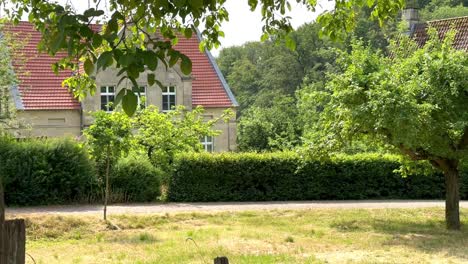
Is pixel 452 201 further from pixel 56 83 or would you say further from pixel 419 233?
pixel 56 83

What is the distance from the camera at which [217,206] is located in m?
22.6

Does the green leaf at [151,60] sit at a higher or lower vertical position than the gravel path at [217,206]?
higher

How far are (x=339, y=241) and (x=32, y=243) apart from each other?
22.5ft

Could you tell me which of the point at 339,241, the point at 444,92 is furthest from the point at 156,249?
the point at 444,92

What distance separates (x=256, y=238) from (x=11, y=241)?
1133 centimetres

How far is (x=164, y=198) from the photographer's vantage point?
2436cm

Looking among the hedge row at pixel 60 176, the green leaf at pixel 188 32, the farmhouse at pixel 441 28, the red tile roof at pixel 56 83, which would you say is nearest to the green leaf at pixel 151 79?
the green leaf at pixel 188 32

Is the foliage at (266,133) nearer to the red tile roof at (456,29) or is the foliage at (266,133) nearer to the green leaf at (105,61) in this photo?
the red tile roof at (456,29)

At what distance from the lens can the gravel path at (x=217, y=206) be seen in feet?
65.7

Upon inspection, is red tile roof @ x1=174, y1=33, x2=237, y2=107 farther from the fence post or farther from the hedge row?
the fence post

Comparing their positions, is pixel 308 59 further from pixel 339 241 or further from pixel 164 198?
pixel 339 241

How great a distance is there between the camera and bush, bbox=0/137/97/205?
21.5m

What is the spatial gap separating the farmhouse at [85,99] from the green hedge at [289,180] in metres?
7.74

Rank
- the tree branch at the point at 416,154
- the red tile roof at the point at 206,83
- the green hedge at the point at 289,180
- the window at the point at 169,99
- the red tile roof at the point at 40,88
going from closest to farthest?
the tree branch at the point at 416,154
the green hedge at the point at 289,180
the red tile roof at the point at 40,88
the window at the point at 169,99
the red tile roof at the point at 206,83
